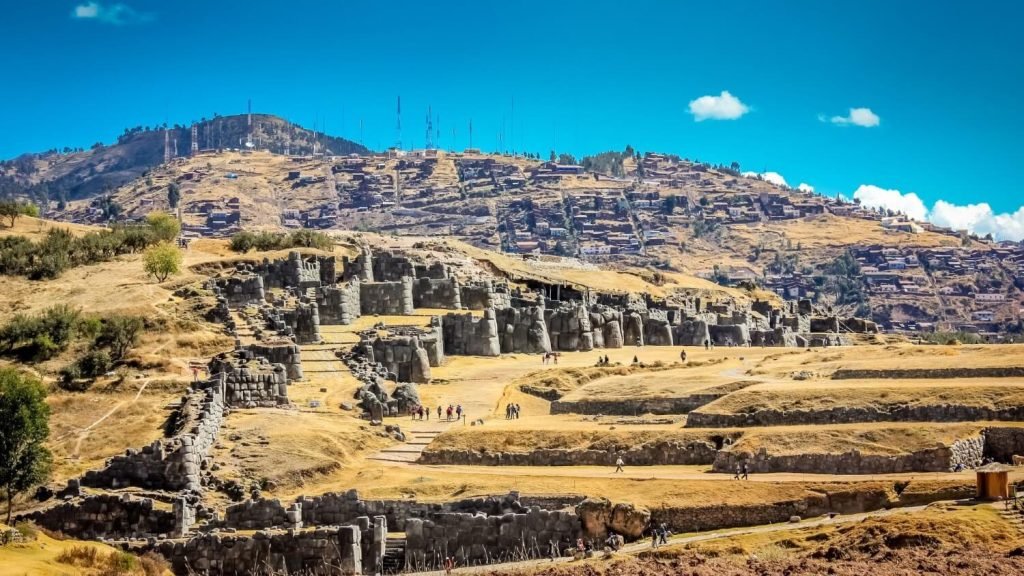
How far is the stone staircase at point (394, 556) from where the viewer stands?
3516 centimetres

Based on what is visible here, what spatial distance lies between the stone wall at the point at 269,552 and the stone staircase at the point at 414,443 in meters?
13.6

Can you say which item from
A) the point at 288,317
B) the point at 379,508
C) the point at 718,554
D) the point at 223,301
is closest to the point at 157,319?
the point at 223,301

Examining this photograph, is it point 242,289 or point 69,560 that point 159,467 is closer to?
point 69,560

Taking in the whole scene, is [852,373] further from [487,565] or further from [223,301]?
[223,301]

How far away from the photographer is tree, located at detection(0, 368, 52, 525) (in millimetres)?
39562

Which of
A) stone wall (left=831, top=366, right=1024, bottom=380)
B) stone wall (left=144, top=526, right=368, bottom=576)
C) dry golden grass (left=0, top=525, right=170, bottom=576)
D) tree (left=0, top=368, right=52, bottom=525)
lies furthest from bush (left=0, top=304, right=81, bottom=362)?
stone wall (left=831, top=366, right=1024, bottom=380)

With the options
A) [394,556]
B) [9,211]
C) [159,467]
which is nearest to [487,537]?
[394,556]

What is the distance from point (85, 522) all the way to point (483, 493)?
442 inches

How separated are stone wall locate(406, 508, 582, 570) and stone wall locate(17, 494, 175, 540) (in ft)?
24.1

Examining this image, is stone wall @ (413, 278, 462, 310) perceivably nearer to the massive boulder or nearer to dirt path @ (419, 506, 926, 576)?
the massive boulder

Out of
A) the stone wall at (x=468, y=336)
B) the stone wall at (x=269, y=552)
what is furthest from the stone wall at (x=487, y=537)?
the stone wall at (x=468, y=336)

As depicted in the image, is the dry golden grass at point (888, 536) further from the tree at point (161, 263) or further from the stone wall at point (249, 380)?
the tree at point (161, 263)

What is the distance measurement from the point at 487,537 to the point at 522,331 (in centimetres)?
4513

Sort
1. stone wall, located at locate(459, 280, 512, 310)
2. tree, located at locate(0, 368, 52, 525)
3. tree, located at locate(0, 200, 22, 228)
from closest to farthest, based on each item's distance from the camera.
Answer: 1. tree, located at locate(0, 368, 52, 525)
2. stone wall, located at locate(459, 280, 512, 310)
3. tree, located at locate(0, 200, 22, 228)
